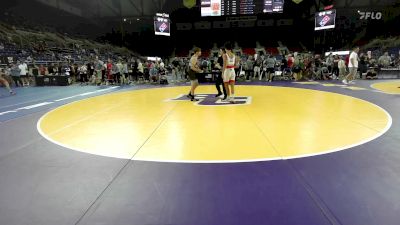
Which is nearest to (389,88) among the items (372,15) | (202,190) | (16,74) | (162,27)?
(202,190)

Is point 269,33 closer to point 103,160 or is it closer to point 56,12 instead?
point 56,12

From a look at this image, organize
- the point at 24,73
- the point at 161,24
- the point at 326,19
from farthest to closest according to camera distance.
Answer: the point at 161,24
the point at 326,19
the point at 24,73

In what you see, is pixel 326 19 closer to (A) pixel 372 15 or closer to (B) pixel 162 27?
(A) pixel 372 15

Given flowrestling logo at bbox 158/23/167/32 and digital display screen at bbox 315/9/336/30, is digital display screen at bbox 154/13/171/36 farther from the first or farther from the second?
digital display screen at bbox 315/9/336/30

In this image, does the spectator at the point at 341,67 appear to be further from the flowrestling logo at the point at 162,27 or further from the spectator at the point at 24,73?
the spectator at the point at 24,73

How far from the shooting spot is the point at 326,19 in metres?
24.1

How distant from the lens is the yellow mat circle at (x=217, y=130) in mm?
4098

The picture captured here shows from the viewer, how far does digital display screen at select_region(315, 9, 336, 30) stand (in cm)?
2369

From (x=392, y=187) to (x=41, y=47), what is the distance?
31196 mm

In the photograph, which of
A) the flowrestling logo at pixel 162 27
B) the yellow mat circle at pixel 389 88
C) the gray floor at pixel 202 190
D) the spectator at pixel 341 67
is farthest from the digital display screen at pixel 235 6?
the gray floor at pixel 202 190

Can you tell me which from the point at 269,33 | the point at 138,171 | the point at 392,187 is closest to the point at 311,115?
the point at 392,187

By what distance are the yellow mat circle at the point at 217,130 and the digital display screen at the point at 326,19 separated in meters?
18.4

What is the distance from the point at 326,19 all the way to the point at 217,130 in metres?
23.0

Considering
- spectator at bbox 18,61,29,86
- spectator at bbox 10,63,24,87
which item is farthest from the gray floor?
spectator at bbox 18,61,29,86
